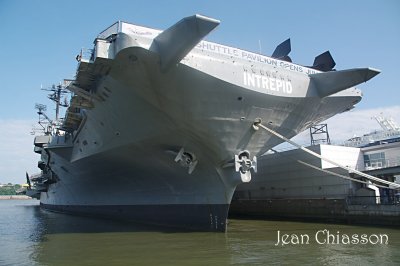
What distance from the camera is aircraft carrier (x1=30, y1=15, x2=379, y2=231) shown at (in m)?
9.45

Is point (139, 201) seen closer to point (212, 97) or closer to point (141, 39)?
point (212, 97)

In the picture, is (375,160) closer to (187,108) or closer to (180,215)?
(180,215)

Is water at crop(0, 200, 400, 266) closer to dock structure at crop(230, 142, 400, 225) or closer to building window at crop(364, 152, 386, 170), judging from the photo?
dock structure at crop(230, 142, 400, 225)

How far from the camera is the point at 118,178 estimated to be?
16.4m

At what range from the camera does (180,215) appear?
45.2ft

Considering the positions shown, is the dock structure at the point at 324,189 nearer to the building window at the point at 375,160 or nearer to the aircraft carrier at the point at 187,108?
the building window at the point at 375,160

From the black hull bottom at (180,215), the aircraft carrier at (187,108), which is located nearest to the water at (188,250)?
the black hull bottom at (180,215)

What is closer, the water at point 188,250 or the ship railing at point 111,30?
the water at point 188,250

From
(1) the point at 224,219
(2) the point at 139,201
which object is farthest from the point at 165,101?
(2) the point at 139,201

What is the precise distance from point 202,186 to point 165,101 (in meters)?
4.03

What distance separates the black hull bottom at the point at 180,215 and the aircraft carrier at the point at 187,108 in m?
0.04

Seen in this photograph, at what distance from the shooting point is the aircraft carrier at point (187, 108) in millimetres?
9445

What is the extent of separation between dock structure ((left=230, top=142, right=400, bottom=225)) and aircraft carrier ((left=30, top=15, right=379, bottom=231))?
3683 millimetres

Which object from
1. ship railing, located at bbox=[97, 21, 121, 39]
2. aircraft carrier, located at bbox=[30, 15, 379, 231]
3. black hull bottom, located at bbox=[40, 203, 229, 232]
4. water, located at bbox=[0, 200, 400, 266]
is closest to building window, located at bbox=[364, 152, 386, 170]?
aircraft carrier, located at bbox=[30, 15, 379, 231]
